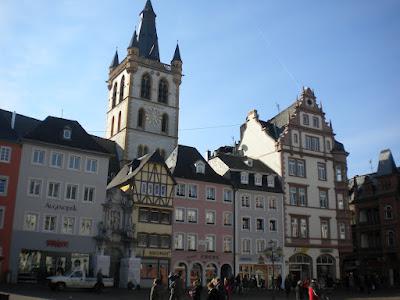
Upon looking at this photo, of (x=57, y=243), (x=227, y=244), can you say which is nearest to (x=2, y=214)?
(x=57, y=243)

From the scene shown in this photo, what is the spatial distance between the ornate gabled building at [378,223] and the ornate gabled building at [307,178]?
725 centimetres

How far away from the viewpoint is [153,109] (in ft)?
252

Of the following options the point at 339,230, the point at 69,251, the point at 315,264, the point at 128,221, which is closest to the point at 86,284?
the point at 69,251

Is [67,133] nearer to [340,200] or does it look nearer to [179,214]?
[179,214]

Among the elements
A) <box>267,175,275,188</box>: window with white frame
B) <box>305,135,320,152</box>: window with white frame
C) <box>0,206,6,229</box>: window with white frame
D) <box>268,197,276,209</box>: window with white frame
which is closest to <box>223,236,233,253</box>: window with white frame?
<box>268,197,276,209</box>: window with white frame

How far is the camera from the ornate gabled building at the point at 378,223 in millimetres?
66188

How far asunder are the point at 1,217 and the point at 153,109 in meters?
38.2

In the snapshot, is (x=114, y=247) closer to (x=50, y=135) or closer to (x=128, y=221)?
(x=128, y=221)

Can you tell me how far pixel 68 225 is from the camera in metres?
44.8

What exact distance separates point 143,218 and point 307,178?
22381 mm

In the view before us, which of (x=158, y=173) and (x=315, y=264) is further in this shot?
(x=315, y=264)

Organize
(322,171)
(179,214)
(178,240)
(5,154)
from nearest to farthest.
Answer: (5,154) < (178,240) < (179,214) < (322,171)

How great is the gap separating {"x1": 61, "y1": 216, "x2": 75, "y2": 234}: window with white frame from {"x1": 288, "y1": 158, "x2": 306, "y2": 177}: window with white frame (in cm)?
2708

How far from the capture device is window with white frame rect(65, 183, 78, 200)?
4534cm
